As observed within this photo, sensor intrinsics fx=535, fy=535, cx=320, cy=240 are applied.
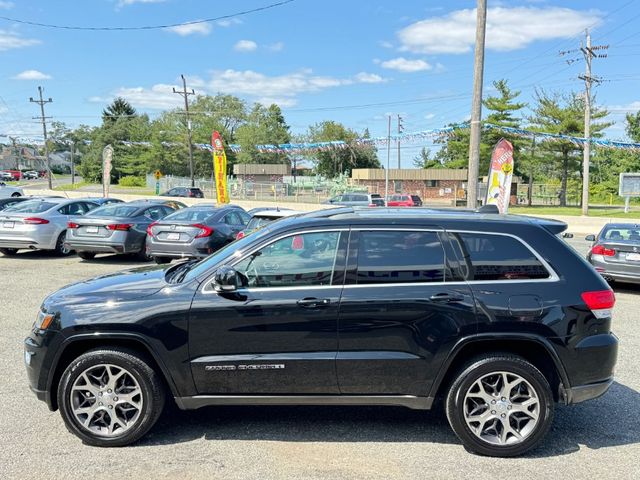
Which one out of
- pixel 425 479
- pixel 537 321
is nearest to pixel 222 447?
pixel 425 479

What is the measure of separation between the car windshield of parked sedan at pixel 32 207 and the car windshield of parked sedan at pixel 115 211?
5.30ft

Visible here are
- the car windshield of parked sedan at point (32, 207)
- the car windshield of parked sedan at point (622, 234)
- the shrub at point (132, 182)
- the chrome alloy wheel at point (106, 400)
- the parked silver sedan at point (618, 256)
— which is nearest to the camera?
the chrome alloy wheel at point (106, 400)

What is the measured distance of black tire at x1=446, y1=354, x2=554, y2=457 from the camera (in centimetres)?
378

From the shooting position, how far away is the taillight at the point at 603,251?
1006 cm

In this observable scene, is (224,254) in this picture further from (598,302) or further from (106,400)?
(598,302)

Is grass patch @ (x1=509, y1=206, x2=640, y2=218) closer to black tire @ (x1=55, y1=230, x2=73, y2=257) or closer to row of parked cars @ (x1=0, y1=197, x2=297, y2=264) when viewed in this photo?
row of parked cars @ (x1=0, y1=197, x2=297, y2=264)

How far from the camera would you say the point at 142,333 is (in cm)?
377

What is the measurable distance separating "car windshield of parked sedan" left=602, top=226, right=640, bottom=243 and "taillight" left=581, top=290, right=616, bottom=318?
23.7ft

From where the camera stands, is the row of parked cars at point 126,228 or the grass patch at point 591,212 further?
the grass patch at point 591,212

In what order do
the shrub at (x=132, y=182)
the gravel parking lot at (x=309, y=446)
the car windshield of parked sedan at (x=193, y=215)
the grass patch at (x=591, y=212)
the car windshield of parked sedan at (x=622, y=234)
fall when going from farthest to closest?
1. the shrub at (x=132, y=182)
2. the grass patch at (x=591, y=212)
3. the car windshield of parked sedan at (x=193, y=215)
4. the car windshield of parked sedan at (x=622, y=234)
5. the gravel parking lot at (x=309, y=446)

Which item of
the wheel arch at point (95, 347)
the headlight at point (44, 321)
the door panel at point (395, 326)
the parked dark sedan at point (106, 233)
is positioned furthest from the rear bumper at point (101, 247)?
the door panel at point (395, 326)

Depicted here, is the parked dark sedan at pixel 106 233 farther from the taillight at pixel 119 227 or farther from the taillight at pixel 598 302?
the taillight at pixel 598 302

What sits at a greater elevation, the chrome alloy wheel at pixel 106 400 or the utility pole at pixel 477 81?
the utility pole at pixel 477 81

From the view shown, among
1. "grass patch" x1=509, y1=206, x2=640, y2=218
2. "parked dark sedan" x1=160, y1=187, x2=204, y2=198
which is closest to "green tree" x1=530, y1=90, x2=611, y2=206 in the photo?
"grass patch" x1=509, y1=206, x2=640, y2=218
